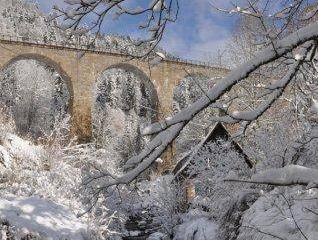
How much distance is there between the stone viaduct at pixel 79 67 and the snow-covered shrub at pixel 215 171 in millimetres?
11203

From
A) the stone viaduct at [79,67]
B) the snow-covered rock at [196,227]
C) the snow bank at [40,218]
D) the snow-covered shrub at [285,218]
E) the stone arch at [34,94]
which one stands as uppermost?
the stone arch at [34,94]

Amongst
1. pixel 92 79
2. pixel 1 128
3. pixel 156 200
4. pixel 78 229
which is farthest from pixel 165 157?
pixel 78 229

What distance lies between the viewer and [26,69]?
133ft

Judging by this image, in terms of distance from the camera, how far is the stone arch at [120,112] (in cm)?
3583

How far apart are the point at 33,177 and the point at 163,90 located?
2013cm

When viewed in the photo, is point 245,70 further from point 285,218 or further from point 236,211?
point 236,211

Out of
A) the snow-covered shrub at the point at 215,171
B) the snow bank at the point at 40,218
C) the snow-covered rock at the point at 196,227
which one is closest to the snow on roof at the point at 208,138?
the snow-covered shrub at the point at 215,171

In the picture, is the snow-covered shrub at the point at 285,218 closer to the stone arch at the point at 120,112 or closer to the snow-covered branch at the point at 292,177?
the snow-covered branch at the point at 292,177

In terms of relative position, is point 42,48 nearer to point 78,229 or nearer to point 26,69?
point 26,69

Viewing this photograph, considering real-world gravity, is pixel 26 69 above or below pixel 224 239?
above

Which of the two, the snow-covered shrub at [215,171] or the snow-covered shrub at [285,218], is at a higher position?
the snow-covered shrub at [215,171]

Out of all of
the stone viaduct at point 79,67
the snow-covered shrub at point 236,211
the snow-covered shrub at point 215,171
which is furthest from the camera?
the stone viaduct at point 79,67

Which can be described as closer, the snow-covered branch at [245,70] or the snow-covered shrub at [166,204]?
the snow-covered branch at [245,70]

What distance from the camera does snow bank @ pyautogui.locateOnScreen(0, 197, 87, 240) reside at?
7.05m
